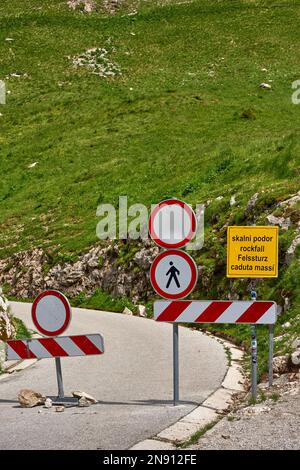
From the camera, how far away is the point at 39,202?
40438 mm

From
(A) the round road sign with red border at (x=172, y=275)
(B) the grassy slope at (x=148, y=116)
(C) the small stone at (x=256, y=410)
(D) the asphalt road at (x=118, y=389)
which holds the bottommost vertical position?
(D) the asphalt road at (x=118, y=389)

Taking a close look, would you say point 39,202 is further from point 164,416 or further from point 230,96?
point 164,416

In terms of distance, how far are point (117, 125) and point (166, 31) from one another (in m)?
27.7

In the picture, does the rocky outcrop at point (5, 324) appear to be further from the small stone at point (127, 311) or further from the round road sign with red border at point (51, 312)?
the small stone at point (127, 311)

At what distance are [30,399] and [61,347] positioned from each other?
955mm

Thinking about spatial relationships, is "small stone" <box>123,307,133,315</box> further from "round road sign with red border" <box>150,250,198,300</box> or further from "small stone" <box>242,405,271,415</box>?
"small stone" <box>242,405,271,415</box>

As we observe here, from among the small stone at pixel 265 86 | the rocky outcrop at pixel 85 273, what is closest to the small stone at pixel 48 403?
the rocky outcrop at pixel 85 273

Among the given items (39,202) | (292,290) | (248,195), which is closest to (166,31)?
(39,202)

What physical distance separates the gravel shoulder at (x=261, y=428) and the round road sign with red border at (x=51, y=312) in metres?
3.08

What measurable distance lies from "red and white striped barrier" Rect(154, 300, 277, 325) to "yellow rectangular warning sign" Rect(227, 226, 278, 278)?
73 cm

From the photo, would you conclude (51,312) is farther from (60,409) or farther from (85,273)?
(85,273)

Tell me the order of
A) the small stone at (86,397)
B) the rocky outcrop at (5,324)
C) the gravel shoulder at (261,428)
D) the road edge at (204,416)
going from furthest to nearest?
the rocky outcrop at (5,324), the small stone at (86,397), the road edge at (204,416), the gravel shoulder at (261,428)

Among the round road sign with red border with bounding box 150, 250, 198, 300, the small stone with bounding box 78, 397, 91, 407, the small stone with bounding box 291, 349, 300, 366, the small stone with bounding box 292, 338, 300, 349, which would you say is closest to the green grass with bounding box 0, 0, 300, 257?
the small stone with bounding box 292, 338, 300, 349

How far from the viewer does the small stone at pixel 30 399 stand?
11.1 metres
